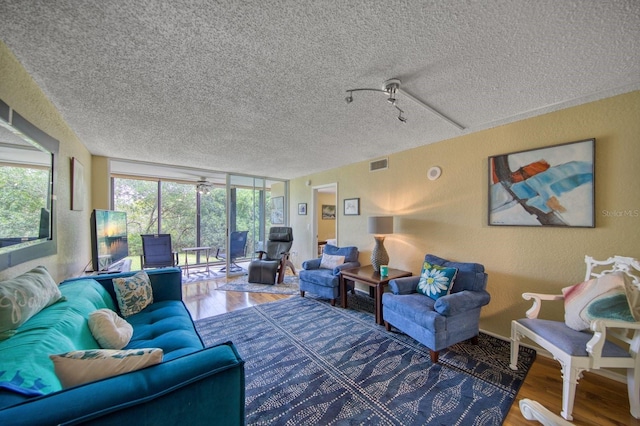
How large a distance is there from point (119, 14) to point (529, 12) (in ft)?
6.82

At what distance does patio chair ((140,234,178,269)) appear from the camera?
4.40 meters

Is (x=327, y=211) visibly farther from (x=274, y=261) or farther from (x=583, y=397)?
(x=583, y=397)

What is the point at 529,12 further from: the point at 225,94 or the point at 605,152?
the point at 225,94

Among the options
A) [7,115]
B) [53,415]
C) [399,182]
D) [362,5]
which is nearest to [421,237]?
[399,182]

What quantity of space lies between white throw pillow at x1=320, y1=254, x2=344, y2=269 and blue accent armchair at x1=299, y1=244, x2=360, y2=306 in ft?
0.19

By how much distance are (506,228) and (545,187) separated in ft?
1.72

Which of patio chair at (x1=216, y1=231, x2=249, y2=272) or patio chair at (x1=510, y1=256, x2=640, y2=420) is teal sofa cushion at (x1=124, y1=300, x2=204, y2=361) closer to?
patio chair at (x1=510, y1=256, x2=640, y2=420)

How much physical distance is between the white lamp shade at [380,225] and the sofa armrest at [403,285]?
807mm

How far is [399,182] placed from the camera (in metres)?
3.63

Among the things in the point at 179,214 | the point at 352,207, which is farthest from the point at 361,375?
the point at 179,214

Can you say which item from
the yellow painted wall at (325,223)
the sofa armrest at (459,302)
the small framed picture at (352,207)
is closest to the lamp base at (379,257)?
the small framed picture at (352,207)

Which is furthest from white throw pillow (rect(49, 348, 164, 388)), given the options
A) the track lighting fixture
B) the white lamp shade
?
the white lamp shade

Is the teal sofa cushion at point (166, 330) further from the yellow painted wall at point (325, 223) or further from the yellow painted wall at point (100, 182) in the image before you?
the yellow painted wall at point (325, 223)

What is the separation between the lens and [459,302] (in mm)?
2178
